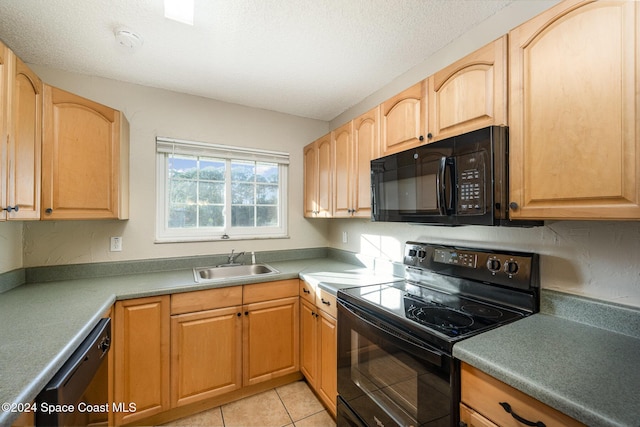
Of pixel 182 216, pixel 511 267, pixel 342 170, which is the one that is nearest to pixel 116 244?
pixel 182 216

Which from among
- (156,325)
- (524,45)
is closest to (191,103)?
(156,325)

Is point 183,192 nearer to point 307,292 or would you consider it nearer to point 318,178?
point 318,178

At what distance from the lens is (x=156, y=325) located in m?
1.75

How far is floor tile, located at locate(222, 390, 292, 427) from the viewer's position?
70.9 inches

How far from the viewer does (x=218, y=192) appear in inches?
100

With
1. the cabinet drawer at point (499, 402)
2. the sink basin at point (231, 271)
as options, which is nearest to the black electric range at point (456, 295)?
the cabinet drawer at point (499, 402)

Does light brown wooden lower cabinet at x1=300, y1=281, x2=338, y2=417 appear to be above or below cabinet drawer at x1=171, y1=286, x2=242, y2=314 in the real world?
below

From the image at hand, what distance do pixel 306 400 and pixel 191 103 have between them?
2.56m

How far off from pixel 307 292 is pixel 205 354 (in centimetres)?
81

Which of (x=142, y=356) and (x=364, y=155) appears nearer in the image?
(x=142, y=356)

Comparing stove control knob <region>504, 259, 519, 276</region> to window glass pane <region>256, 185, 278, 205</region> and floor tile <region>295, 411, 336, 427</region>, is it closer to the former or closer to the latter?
floor tile <region>295, 411, 336, 427</region>

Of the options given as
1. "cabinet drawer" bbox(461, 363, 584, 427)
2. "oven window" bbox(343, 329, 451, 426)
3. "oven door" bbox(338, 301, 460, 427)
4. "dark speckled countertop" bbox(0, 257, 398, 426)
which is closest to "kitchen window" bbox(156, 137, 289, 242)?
"dark speckled countertop" bbox(0, 257, 398, 426)

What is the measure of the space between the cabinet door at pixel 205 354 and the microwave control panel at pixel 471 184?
162cm

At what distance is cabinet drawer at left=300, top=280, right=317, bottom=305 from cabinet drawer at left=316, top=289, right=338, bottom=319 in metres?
0.07
